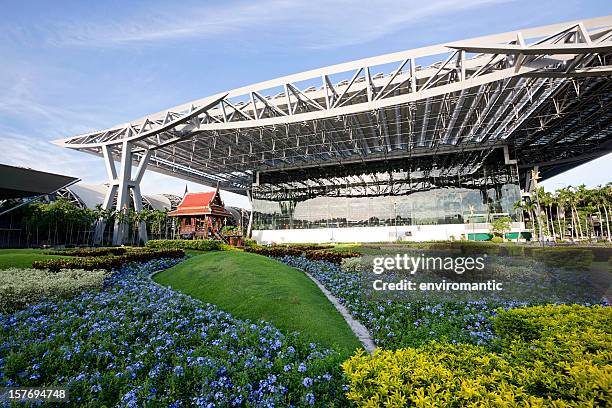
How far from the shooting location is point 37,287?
891 centimetres

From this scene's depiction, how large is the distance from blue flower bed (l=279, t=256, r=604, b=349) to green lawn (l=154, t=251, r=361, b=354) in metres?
0.62

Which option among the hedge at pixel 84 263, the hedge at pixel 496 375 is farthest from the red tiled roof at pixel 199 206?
the hedge at pixel 496 375

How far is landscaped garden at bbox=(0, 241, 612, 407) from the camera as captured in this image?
2.90 m

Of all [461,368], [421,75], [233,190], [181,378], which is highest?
[421,75]

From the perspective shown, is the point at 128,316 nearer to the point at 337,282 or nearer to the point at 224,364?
the point at 224,364

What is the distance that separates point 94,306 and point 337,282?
7600 millimetres

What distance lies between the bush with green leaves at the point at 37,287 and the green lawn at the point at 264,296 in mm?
2728

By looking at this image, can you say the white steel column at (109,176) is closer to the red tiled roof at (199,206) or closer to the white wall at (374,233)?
the red tiled roof at (199,206)

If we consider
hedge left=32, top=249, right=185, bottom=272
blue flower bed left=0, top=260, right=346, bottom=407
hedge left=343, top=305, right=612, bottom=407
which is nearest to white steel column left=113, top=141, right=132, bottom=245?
hedge left=32, top=249, right=185, bottom=272

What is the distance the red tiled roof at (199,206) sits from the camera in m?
31.7

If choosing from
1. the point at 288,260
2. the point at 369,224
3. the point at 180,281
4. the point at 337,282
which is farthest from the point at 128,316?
the point at 369,224

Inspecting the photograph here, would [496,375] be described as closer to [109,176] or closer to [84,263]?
[84,263]

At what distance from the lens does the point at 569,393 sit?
2.51 metres

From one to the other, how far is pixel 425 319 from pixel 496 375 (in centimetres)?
404
